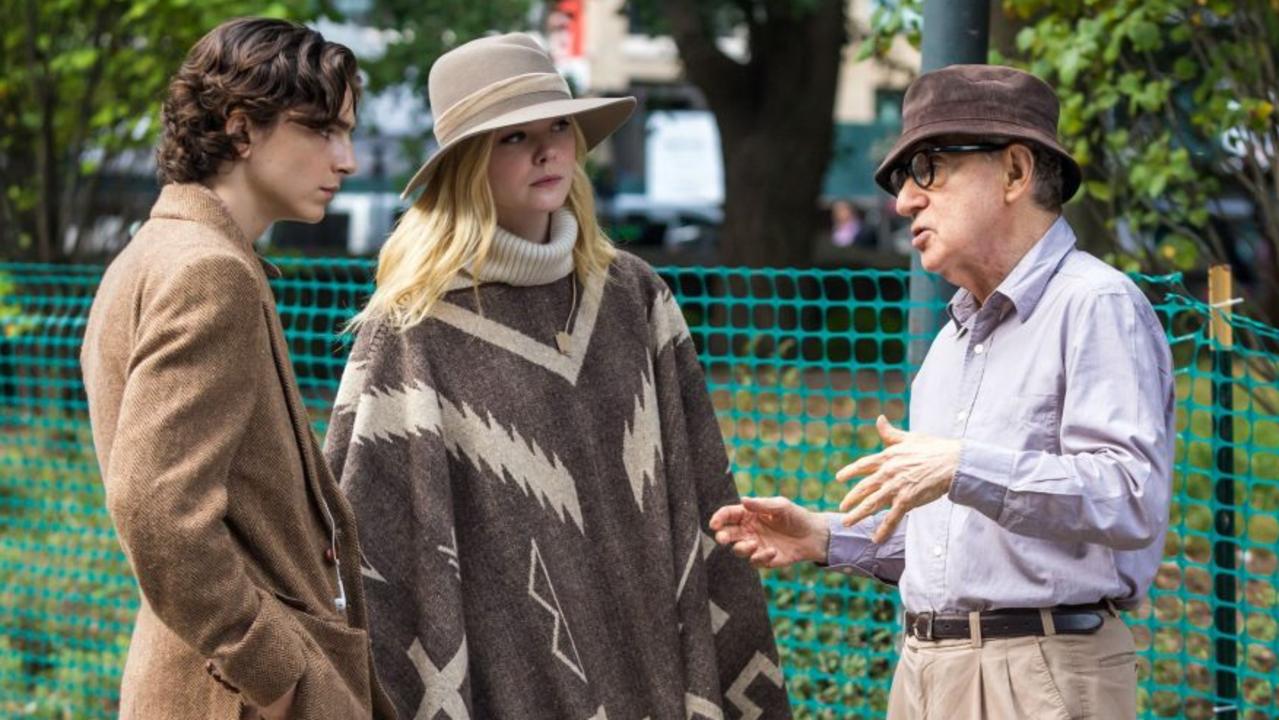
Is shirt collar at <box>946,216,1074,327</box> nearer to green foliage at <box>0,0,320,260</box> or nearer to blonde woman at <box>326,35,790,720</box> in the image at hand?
blonde woman at <box>326,35,790,720</box>

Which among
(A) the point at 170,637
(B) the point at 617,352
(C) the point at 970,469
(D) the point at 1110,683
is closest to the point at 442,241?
(B) the point at 617,352

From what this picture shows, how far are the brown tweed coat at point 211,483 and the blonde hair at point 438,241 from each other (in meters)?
0.55

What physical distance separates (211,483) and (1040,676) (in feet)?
4.29

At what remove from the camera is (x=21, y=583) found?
6559 mm

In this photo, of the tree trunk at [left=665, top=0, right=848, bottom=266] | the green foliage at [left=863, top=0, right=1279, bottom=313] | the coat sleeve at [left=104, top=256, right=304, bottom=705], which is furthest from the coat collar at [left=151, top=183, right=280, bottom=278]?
the tree trunk at [left=665, top=0, right=848, bottom=266]

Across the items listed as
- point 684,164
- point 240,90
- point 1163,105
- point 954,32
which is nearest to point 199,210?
point 240,90

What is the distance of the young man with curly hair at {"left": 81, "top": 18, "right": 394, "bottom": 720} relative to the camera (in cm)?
247

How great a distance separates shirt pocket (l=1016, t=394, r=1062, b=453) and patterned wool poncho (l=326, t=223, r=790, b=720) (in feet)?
2.88

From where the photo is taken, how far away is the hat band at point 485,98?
3326mm

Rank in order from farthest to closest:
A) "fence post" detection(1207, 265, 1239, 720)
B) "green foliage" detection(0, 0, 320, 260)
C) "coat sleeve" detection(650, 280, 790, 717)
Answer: "green foliage" detection(0, 0, 320, 260)
"fence post" detection(1207, 265, 1239, 720)
"coat sleeve" detection(650, 280, 790, 717)

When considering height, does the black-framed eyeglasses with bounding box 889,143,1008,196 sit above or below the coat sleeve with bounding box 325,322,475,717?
above

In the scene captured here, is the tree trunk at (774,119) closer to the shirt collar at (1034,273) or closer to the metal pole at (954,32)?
the metal pole at (954,32)

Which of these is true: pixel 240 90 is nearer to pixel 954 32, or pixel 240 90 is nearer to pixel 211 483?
pixel 211 483

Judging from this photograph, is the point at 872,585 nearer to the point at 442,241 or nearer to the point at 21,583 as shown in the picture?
the point at 442,241
